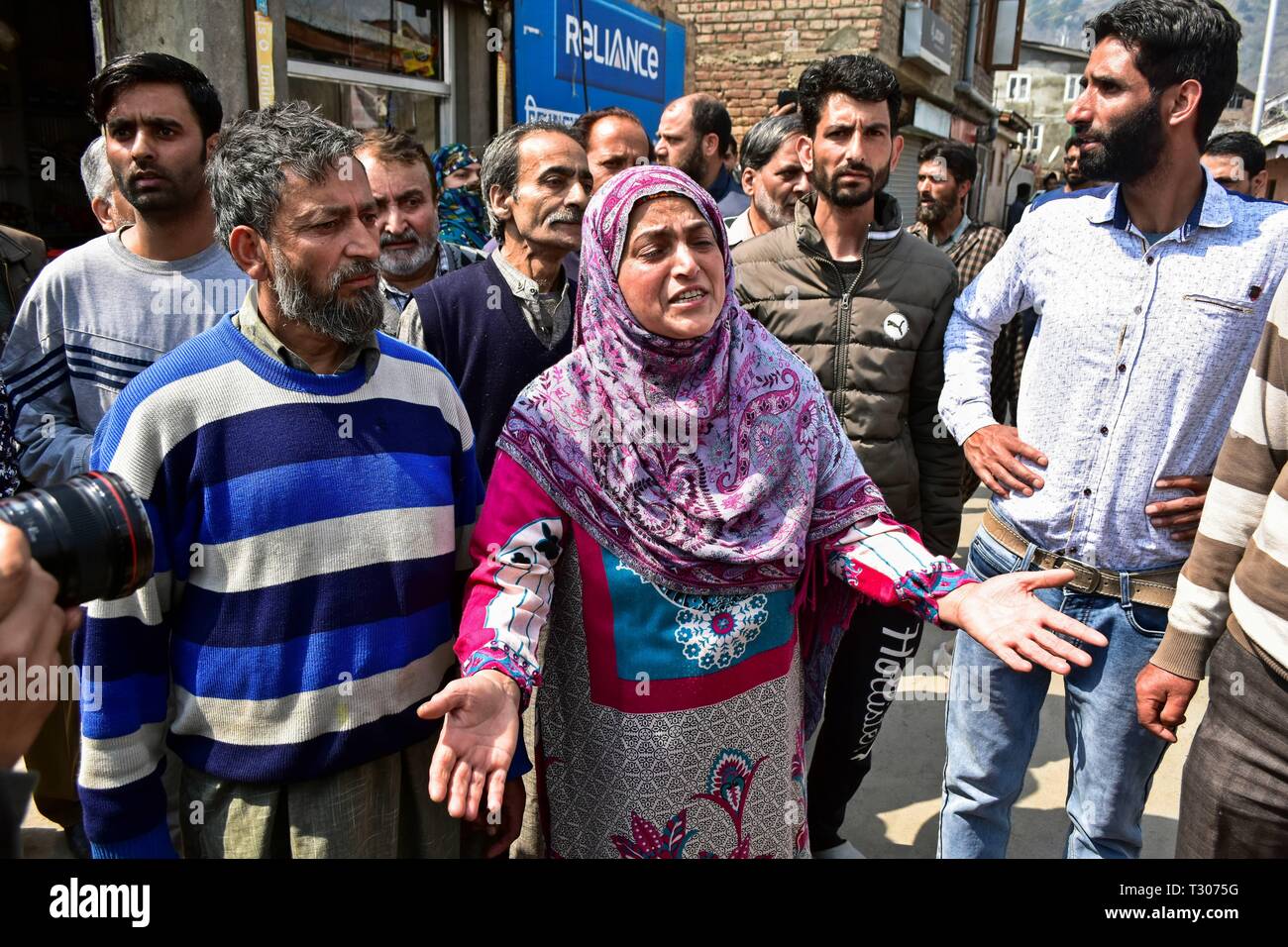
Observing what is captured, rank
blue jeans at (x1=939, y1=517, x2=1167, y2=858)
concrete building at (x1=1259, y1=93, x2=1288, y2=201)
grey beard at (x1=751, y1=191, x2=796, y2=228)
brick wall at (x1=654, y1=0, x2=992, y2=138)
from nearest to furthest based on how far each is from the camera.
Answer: blue jeans at (x1=939, y1=517, x2=1167, y2=858) < grey beard at (x1=751, y1=191, x2=796, y2=228) < brick wall at (x1=654, y1=0, x2=992, y2=138) < concrete building at (x1=1259, y1=93, x2=1288, y2=201)

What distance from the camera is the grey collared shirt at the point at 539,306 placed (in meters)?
2.62

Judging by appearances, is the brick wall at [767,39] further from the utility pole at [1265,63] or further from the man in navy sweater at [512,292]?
the man in navy sweater at [512,292]

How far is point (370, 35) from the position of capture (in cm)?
590

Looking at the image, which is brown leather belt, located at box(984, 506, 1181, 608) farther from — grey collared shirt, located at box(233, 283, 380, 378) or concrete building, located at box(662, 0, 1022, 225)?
concrete building, located at box(662, 0, 1022, 225)

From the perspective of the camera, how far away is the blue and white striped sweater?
59.6 inches

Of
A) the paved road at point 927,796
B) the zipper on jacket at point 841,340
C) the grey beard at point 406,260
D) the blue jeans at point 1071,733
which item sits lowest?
the paved road at point 927,796

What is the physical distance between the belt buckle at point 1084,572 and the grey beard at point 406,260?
2281mm

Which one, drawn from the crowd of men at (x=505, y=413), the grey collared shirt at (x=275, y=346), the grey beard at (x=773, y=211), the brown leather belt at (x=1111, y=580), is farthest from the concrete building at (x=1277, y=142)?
the grey collared shirt at (x=275, y=346)

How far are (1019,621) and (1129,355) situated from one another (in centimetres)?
84

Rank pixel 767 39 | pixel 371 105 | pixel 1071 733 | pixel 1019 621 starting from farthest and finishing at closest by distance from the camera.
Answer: pixel 767 39
pixel 371 105
pixel 1071 733
pixel 1019 621

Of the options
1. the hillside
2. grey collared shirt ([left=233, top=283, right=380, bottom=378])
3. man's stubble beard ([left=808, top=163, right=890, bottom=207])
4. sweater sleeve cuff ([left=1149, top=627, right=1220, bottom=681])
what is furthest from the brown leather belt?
grey collared shirt ([left=233, top=283, right=380, bottom=378])

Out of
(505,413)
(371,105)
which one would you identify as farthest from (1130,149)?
(371,105)

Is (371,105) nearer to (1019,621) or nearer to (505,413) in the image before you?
(505,413)

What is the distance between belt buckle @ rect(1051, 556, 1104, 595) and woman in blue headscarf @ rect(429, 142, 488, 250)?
3385mm
